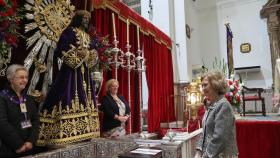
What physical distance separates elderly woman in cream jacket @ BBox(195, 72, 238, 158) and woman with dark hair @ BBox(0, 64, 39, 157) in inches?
56.4

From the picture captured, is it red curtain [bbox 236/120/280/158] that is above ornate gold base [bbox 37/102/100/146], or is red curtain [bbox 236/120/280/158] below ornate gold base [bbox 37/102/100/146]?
below

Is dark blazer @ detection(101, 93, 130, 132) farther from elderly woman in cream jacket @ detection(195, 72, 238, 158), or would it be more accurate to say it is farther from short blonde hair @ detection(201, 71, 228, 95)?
short blonde hair @ detection(201, 71, 228, 95)

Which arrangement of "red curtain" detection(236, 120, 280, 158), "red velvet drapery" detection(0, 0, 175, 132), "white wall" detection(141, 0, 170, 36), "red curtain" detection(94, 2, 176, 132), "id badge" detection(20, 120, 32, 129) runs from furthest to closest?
1. "white wall" detection(141, 0, 170, 36)
2. "red curtain" detection(94, 2, 176, 132)
3. "red velvet drapery" detection(0, 0, 175, 132)
4. "red curtain" detection(236, 120, 280, 158)
5. "id badge" detection(20, 120, 32, 129)

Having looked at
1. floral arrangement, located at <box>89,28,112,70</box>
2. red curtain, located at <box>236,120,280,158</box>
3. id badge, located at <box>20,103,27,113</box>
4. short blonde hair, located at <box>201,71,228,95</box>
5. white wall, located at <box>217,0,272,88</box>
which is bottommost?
red curtain, located at <box>236,120,280,158</box>

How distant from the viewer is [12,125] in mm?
2021

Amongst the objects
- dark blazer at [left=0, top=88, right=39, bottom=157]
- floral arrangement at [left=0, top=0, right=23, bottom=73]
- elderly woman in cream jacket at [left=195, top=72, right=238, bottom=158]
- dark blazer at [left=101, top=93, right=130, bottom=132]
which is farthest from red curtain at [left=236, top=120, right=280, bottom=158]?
floral arrangement at [left=0, top=0, right=23, bottom=73]

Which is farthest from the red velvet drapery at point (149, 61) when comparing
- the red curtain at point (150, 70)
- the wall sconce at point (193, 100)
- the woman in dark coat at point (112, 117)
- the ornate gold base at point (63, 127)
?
the woman in dark coat at point (112, 117)

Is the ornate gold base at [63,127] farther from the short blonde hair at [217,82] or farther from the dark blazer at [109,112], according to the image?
the short blonde hair at [217,82]

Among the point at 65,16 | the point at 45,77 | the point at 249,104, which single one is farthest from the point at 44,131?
the point at 249,104

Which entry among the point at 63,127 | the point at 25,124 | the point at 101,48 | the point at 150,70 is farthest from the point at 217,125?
the point at 150,70

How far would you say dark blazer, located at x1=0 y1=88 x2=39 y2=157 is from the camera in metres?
1.94

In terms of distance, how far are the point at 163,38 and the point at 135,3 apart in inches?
112

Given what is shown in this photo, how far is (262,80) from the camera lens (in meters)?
8.81

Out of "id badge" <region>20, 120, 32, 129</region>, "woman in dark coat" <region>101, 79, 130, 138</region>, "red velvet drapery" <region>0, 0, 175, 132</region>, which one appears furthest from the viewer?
"red velvet drapery" <region>0, 0, 175, 132</region>
